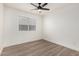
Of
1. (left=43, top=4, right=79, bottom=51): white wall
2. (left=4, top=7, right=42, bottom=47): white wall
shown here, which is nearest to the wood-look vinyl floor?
(left=43, top=4, right=79, bottom=51): white wall

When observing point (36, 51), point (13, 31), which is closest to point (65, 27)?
point (36, 51)

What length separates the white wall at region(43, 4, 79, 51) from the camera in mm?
3571

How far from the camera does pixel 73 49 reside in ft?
12.1

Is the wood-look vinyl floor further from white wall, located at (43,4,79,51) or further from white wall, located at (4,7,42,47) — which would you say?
white wall, located at (4,7,42,47)

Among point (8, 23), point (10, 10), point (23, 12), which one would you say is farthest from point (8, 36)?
point (23, 12)

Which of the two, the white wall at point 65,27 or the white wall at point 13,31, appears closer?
the white wall at point 65,27

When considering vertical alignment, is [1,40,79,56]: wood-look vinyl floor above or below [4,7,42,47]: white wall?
below

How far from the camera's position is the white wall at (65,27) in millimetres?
3571

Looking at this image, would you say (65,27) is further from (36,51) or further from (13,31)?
(13,31)

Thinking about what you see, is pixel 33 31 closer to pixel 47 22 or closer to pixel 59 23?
pixel 47 22

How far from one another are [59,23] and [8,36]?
2.99 metres

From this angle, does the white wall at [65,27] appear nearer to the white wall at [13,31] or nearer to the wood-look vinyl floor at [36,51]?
the wood-look vinyl floor at [36,51]

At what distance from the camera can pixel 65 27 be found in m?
4.09

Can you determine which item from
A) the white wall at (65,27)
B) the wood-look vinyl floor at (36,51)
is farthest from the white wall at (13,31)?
the white wall at (65,27)
